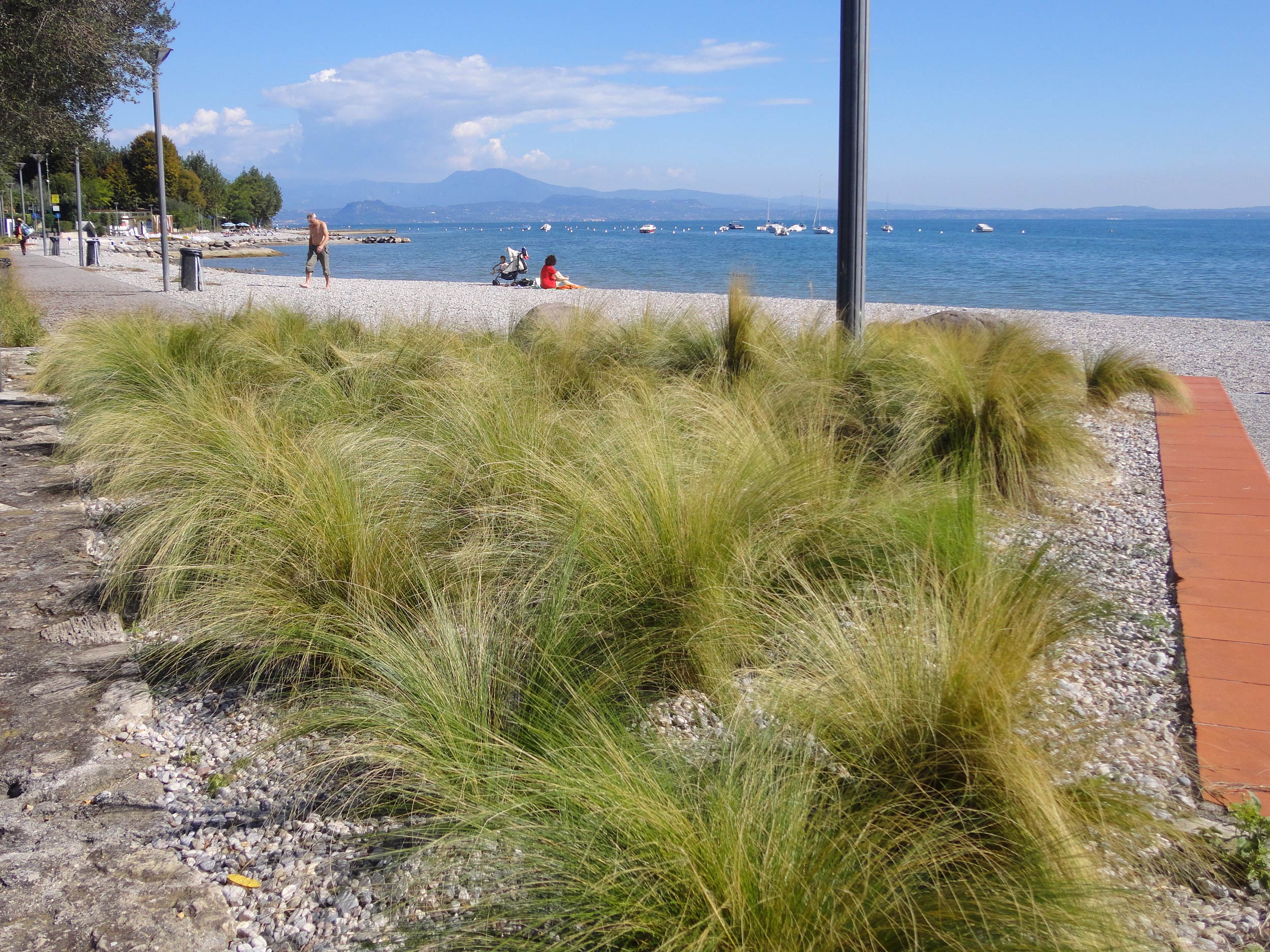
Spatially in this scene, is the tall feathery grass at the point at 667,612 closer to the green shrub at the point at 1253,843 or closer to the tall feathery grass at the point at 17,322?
the green shrub at the point at 1253,843

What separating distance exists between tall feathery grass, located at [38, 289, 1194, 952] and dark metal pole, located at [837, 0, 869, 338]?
40 cm

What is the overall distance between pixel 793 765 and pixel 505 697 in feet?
2.78

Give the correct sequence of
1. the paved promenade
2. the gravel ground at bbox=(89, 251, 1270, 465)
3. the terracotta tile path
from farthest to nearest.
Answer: the paved promenade < the gravel ground at bbox=(89, 251, 1270, 465) < the terracotta tile path

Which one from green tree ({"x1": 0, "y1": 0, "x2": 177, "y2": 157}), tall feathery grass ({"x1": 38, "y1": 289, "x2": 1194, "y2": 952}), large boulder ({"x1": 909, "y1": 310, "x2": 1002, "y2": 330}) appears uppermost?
green tree ({"x1": 0, "y1": 0, "x2": 177, "y2": 157})

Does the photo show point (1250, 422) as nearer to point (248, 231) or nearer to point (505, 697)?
point (505, 697)

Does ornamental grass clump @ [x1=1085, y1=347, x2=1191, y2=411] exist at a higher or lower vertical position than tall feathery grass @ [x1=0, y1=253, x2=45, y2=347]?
lower

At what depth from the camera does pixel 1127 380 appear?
7176 millimetres

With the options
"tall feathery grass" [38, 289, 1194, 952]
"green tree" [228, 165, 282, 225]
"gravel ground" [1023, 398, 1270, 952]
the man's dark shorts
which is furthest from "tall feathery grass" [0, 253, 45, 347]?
"green tree" [228, 165, 282, 225]

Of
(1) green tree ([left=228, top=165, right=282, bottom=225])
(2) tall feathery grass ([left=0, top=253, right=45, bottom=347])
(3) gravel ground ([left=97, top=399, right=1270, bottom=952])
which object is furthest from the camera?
(1) green tree ([left=228, top=165, right=282, bottom=225])

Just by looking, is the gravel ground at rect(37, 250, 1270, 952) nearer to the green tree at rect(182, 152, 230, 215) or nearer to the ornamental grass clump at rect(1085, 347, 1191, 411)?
the ornamental grass clump at rect(1085, 347, 1191, 411)

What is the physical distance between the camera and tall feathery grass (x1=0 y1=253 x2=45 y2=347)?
1119 cm

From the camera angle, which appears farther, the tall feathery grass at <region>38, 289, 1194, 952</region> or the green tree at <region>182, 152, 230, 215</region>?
the green tree at <region>182, 152, 230, 215</region>

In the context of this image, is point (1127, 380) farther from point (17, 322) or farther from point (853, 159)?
point (17, 322)

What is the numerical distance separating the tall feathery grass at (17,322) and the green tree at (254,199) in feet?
395
